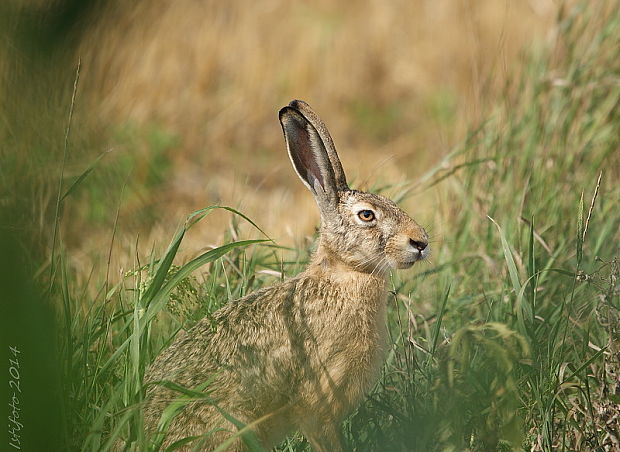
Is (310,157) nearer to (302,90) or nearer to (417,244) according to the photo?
(417,244)

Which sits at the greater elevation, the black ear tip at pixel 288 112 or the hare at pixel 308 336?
the black ear tip at pixel 288 112

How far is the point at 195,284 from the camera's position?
3812mm

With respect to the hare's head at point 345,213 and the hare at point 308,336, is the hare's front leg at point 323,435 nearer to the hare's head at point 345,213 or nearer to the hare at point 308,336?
the hare at point 308,336

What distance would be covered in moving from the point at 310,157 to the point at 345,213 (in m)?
0.27

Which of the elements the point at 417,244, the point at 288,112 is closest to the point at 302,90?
the point at 288,112

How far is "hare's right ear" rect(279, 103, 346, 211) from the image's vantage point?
3.37 meters

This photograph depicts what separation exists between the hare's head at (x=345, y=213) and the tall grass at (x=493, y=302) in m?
0.22

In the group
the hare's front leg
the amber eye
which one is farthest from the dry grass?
the hare's front leg

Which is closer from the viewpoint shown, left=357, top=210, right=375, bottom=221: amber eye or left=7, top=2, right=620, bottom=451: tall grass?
left=7, top=2, right=620, bottom=451: tall grass

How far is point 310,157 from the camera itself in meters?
3.48

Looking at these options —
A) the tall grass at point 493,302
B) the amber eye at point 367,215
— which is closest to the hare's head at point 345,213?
the amber eye at point 367,215

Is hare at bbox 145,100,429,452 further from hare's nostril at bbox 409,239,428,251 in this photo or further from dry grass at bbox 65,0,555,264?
dry grass at bbox 65,0,555,264

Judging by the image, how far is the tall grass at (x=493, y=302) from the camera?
2.75m

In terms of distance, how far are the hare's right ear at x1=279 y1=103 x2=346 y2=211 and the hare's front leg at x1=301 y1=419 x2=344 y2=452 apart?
0.90 meters
